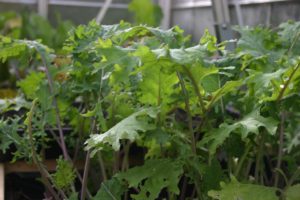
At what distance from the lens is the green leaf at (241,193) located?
32.3 inches

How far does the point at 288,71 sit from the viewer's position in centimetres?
82

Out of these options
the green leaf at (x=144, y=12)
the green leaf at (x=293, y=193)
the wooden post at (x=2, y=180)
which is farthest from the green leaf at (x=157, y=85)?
the green leaf at (x=144, y=12)

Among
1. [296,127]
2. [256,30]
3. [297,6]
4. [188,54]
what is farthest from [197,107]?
[297,6]

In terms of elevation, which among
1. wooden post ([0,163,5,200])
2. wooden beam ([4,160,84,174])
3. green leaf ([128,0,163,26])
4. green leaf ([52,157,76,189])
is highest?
green leaf ([128,0,163,26])

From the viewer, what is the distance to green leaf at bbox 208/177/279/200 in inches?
32.3

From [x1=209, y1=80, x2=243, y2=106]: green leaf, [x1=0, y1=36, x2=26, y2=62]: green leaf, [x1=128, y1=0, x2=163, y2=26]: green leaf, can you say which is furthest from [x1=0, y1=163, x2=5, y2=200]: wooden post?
[x1=128, y1=0, x2=163, y2=26]: green leaf

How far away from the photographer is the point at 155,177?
32.8 inches

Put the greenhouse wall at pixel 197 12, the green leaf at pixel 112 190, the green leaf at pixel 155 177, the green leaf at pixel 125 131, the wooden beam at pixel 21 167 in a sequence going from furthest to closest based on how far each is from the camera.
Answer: the greenhouse wall at pixel 197 12
the wooden beam at pixel 21 167
the green leaf at pixel 112 190
the green leaf at pixel 155 177
the green leaf at pixel 125 131

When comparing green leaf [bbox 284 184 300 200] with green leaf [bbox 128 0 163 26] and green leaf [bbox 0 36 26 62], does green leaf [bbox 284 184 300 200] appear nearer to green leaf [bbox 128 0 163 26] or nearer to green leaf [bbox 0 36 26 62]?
green leaf [bbox 0 36 26 62]

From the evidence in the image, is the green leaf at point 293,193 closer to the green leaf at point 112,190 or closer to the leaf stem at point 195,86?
the leaf stem at point 195,86

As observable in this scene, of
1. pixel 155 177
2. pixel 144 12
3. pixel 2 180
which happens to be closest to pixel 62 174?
pixel 155 177

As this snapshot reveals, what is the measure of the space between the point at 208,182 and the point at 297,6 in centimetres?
121

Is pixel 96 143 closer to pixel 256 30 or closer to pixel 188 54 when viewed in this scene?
pixel 188 54

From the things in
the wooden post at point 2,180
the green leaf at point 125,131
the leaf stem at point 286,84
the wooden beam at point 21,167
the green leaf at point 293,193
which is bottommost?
the wooden beam at point 21,167
